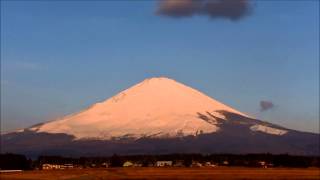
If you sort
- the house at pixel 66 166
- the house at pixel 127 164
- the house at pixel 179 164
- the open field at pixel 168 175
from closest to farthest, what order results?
the open field at pixel 168 175
the house at pixel 66 166
the house at pixel 127 164
the house at pixel 179 164

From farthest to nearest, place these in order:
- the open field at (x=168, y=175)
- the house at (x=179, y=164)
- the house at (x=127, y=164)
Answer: the house at (x=179, y=164) → the house at (x=127, y=164) → the open field at (x=168, y=175)

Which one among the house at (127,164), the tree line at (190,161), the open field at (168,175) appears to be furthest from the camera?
the house at (127,164)

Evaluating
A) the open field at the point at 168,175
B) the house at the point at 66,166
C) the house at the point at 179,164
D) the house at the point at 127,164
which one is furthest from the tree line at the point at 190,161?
the open field at the point at 168,175

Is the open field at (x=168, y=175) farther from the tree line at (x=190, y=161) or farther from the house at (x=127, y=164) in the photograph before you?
the house at (x=127, y=164)

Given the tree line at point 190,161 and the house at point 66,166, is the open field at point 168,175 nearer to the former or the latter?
the tree line at point 190,161

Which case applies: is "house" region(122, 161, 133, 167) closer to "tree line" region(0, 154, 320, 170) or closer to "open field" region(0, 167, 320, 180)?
"tree line" region(0, 154, 320, 170)

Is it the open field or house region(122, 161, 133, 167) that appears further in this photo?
house region(122, 161, 133, 167)

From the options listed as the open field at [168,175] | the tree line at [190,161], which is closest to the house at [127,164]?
the tree line at [190,161]

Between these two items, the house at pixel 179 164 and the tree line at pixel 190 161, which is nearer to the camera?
the tree line at pixel 190 161

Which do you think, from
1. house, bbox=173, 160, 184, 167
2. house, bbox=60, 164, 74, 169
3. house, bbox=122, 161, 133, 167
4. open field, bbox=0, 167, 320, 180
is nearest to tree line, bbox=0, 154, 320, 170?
house, bbox=173, 160, 184, 167

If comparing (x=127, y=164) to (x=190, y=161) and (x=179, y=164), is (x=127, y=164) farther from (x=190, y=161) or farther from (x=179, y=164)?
(x=190, y=161)

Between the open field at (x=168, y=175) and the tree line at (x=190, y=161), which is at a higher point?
the tree line at (x=190, y=161)

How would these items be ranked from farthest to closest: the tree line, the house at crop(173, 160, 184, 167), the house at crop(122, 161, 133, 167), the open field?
1. the house at crop(173, 160, 184, 167)
2. the house at crop(122, 161, 133, 167)
3. the tree line
4. the open field

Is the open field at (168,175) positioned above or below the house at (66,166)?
below
